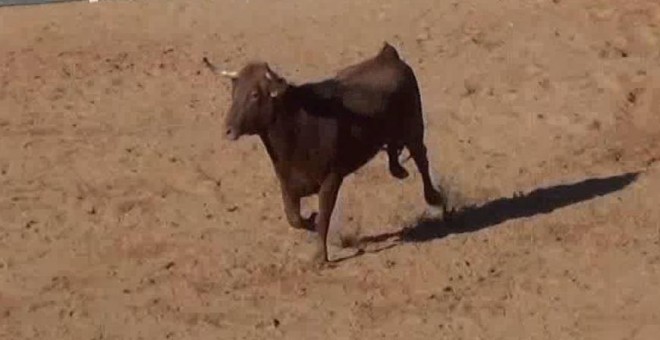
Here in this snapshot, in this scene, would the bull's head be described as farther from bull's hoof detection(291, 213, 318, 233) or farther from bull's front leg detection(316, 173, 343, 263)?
bull's hoof detection(291, 213, 318, 233)

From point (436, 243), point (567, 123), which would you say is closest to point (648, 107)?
point (567, 123)

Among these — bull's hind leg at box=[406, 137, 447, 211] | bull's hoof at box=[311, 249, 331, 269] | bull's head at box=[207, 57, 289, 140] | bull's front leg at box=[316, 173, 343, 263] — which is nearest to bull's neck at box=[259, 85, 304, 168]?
bull's head at box=[207, 57, 289, 140]

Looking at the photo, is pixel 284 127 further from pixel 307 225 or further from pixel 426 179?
pixel 426 179

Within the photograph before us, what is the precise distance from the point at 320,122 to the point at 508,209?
149 cm

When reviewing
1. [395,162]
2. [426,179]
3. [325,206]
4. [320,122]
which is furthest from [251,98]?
[426,179]

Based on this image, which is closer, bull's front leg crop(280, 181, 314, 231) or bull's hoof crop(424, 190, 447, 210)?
bull's front leg crop(280, 181, 314, 231)

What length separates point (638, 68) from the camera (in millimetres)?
13820

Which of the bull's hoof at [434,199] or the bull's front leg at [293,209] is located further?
the bull's hoof at [434,199]

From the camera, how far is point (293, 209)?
10.0 m

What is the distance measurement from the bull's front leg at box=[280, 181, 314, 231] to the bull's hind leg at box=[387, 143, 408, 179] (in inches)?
27.4

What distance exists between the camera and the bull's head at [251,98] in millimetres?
9617

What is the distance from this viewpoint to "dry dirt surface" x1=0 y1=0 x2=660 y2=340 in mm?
9398

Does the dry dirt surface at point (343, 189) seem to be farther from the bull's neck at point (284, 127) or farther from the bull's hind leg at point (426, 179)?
the bull's neck at point (284, 127)

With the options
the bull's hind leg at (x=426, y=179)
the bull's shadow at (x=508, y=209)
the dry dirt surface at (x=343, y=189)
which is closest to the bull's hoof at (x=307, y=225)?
the dry dirt surface at (x=343, y=189)
